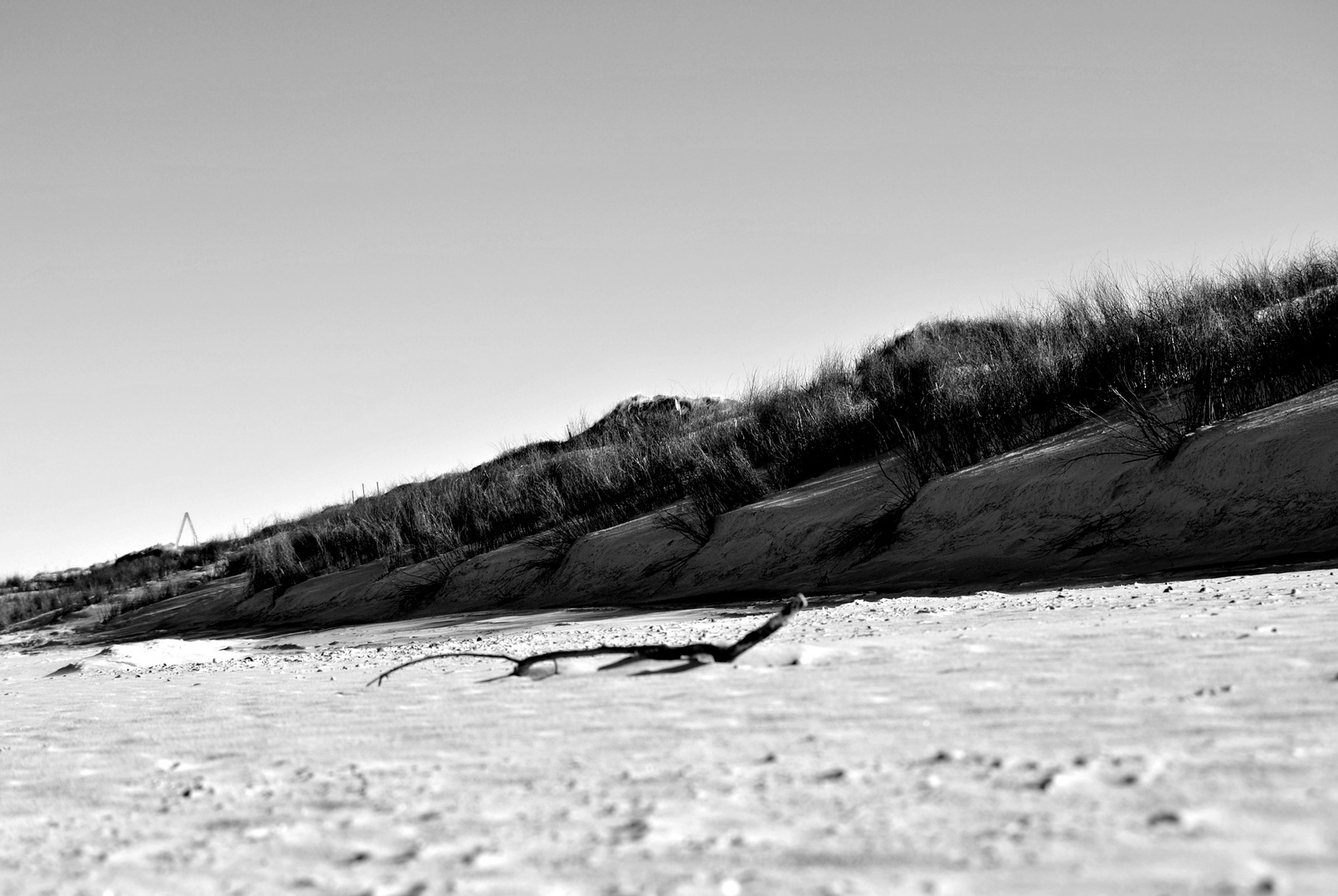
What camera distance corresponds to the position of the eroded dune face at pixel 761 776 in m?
1.36

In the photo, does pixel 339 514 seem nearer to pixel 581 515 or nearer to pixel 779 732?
pixel 581 515

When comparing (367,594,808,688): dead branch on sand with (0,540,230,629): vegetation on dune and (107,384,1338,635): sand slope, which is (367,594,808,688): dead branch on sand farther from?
(0,540,230,629): vegetation on dune

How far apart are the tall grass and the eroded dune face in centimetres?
546

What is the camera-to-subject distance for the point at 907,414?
444 inches

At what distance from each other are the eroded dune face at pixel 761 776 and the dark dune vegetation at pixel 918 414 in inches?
222

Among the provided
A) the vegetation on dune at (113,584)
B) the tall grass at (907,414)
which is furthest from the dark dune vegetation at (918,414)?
the vegetation on dune at (113,584)

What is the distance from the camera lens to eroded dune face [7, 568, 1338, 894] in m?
1.36

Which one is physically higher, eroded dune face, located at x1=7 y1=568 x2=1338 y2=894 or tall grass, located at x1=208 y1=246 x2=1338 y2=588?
tall grass, located at x1=208 y1=246 x2=1338 y2=588

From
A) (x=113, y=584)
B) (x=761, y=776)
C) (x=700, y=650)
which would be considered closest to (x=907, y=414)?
(x=700, y=650)

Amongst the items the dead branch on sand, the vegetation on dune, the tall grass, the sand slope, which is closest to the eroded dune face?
the dead branch on sand

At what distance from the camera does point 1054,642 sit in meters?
3.02

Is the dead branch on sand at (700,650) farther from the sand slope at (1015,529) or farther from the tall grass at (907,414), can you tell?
the tall grass at (907,414)

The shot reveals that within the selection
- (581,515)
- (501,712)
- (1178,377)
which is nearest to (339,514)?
(581,515)

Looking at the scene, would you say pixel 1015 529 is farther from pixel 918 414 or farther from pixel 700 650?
pixel 700 650
